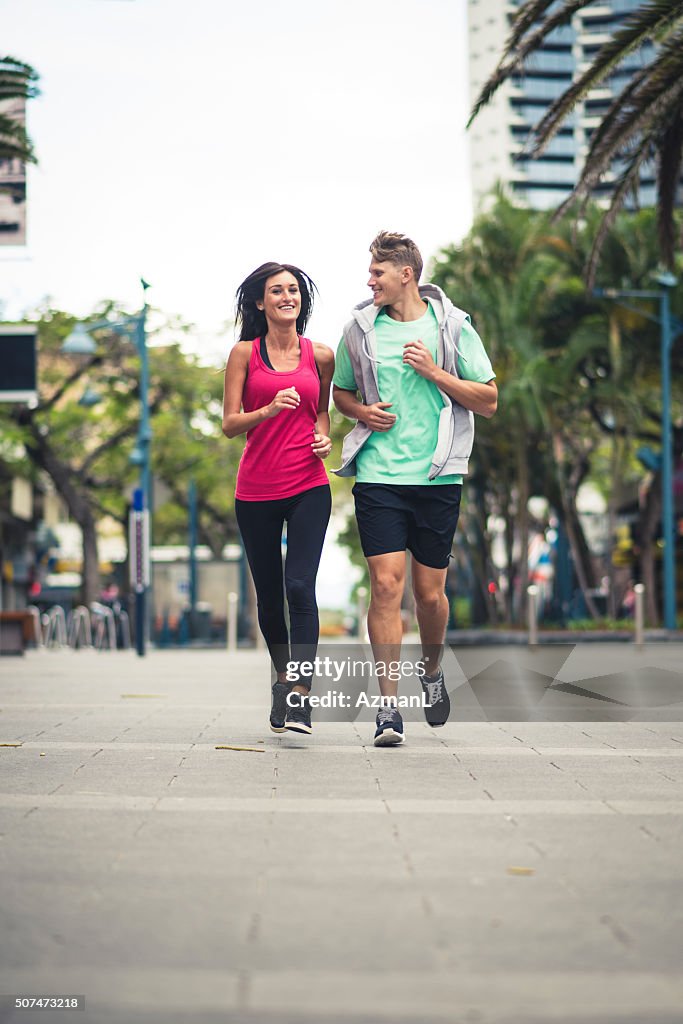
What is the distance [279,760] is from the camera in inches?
235

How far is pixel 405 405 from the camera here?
21.8 feet

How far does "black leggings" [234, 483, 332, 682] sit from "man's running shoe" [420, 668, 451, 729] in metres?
0.55

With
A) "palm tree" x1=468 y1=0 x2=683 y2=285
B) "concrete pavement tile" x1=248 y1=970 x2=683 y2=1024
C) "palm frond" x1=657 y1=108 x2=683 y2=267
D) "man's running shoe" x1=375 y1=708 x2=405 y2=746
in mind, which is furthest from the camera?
"palm frond" x1=657 y1=108 x2=683 y2=267

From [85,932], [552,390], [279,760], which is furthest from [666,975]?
[552,390]

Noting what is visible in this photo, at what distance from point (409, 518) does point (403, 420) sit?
0.42m

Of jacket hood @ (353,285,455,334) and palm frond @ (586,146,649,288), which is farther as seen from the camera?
palm frond @ (586,146,649,288)

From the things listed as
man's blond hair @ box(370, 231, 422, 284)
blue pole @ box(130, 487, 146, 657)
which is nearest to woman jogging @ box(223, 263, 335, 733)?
man's blond hair @ box(370, 231, 422, 284)

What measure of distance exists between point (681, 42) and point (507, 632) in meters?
19.8

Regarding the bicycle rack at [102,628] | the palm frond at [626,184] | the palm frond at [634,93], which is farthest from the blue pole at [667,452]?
the palm frond at [634,93]

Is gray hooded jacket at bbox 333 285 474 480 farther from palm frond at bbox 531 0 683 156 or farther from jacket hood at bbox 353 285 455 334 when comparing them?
palm frond at bbox 531 0 683 156

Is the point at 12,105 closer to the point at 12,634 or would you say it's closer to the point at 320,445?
the point at 12,634

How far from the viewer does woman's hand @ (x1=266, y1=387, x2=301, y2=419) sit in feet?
21.1

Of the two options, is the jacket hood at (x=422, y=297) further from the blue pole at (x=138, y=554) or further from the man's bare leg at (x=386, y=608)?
the blue pole at (x=138, y=554)

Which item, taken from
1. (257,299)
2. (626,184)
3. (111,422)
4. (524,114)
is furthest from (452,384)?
(524,114)
